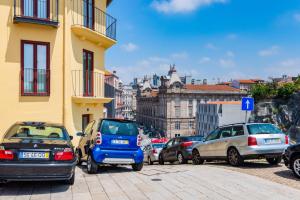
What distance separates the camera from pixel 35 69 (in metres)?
13.8

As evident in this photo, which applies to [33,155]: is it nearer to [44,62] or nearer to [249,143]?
[249,143]

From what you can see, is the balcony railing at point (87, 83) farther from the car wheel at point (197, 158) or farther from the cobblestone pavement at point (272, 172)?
the cobblestone pavement at point (272, 172)

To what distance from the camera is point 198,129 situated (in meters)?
96.5

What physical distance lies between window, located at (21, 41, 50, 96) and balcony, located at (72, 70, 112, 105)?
1317mm

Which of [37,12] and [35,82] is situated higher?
[37,12]

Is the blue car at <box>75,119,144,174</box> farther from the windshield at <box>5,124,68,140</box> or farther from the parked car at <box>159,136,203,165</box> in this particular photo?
the parked car at <box>159,136,203,165</box>

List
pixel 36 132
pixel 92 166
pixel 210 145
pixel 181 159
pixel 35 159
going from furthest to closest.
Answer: pixel 181 159
pixel 210 145
pixel 92 166
pixel 36 132
pixel 35 159

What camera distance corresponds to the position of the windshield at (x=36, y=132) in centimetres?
777

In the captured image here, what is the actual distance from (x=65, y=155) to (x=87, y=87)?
9.46 metres

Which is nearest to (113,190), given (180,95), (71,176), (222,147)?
(71,176)

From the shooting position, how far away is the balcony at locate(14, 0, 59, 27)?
1328 centimetres

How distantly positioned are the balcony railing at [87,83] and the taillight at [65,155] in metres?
8.05

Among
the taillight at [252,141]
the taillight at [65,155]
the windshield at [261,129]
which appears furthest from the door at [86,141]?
the windshield at [261,129]

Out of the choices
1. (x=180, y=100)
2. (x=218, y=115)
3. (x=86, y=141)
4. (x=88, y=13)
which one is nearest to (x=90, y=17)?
(x=88, y=13)
